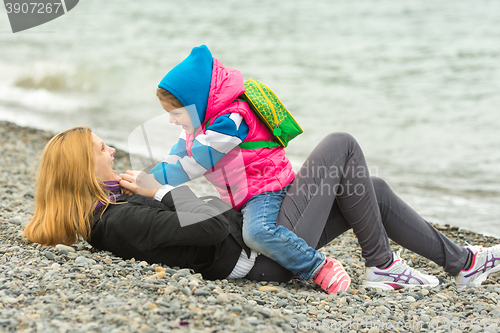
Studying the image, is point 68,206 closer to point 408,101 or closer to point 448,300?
point 448,300

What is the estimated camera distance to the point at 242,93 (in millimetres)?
3004

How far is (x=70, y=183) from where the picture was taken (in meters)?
2.80

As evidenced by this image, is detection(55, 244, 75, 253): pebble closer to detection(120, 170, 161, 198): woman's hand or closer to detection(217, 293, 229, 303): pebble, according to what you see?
detection(120, 170, 161, 198): woman's hand

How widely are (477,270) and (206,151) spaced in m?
2.16

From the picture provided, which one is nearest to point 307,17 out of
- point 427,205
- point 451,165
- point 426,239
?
point 451,165

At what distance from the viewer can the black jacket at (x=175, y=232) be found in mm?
2664

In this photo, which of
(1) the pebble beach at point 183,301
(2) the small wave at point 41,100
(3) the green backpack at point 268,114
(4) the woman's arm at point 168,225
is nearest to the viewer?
(1) the pebble beach at point 183,301

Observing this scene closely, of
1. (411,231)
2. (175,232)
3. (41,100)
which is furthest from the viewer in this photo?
(41,100)

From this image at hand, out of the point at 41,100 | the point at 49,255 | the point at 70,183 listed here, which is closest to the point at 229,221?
the point at 70,183

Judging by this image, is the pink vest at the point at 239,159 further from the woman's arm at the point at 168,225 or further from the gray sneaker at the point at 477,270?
the gray sneaker at the point at 477,270

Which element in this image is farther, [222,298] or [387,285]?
[387,285]

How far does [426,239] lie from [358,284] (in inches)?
23.4

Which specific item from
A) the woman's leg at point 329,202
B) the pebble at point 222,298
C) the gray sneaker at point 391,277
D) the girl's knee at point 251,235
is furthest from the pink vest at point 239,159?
the gray sneaker at point 391,277

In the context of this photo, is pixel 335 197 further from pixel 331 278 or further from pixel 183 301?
pixel 183 301
